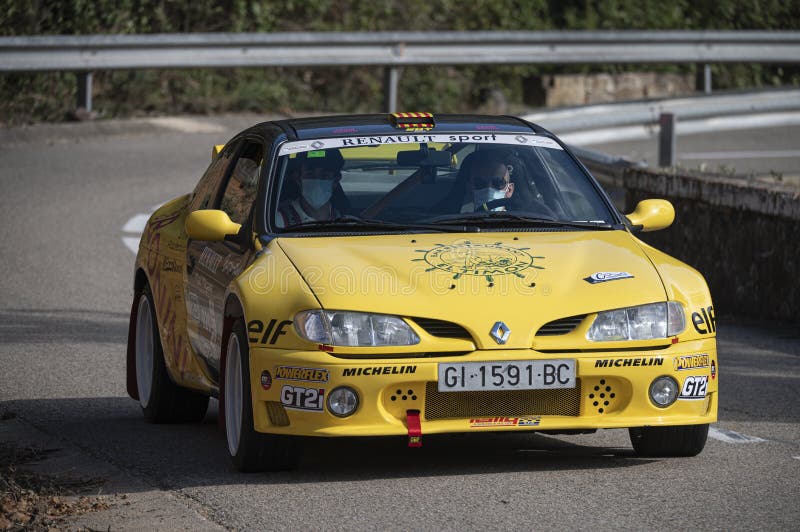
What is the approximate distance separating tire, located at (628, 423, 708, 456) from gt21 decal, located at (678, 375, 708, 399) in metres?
0.22

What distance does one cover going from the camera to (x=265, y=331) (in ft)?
21.5

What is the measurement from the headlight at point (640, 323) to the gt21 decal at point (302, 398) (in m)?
1.07

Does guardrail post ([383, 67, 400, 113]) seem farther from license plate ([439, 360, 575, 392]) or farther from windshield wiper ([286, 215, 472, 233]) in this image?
license plate ([439, 360, 575, 392])

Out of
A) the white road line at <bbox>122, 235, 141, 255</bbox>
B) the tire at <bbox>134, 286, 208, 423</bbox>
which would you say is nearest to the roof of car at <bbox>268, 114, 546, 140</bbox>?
the tire at <bbox>134, 286, 208, 423</bbox>

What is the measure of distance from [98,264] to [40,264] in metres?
0.47

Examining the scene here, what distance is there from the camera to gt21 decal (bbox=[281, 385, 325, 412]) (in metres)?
6.41

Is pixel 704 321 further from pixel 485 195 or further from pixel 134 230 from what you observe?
pixel 134 230

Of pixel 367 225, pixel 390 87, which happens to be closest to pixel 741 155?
pixel 390 87

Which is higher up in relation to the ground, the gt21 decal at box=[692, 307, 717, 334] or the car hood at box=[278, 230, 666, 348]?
the car hood at box=[278, 230, 666, 348]

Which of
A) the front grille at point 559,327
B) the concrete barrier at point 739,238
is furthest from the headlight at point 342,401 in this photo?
the concrete barrier at point 739,238

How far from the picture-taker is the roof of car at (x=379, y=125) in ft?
26.0

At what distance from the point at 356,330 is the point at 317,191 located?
125 centimetres

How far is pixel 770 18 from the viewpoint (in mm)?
27203

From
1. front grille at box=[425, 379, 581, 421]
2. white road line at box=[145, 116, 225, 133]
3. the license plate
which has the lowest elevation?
white road line at box=[145, 116, 225, 133]
